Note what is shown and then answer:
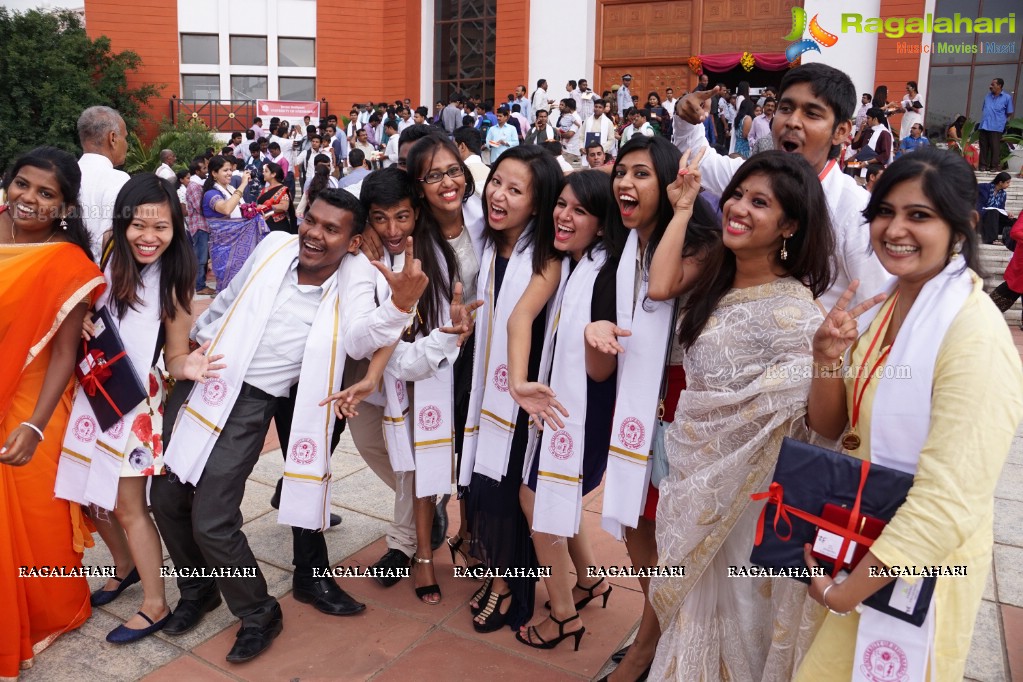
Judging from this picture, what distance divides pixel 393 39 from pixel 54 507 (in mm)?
22412

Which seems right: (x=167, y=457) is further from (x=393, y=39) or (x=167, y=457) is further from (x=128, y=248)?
(x=393, y=39)

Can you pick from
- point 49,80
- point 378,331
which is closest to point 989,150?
point 378,331

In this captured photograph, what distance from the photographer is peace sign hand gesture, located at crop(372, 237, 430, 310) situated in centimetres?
252

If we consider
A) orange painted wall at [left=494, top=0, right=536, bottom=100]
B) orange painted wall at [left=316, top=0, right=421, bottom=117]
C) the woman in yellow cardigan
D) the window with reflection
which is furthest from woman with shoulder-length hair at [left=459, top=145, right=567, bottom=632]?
orange painted wall at [left=316, top=0, right=421, bottom=117]

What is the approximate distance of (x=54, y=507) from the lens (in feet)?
9.16

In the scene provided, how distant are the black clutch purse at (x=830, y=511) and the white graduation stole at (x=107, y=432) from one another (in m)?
2.09

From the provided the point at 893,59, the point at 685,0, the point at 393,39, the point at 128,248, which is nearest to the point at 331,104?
the point at 393,39

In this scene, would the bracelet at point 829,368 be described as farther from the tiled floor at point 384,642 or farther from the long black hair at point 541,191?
the tiled floor at point 384,642

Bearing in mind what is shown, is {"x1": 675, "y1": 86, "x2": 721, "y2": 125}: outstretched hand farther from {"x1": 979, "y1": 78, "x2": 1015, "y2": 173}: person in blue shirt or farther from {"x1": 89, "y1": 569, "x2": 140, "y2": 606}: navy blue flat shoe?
{"x1": 979, "y1": 78, "x2": 1015, "y2": 173}: person in blue shirt

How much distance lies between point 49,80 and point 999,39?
22256mm

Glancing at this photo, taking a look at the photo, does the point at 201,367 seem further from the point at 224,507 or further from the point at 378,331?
the point at 378,331

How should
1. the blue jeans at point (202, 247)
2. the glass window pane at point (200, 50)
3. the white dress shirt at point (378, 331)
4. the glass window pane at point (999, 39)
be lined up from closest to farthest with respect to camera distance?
the white dress shirt at point (378, 331), the blue jeans at point (202, 247), the glass window pane at point (999, 39), the glass window pane at point (200, 50)

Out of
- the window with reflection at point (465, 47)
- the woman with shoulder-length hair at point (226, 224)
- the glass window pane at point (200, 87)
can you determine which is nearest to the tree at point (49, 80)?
the glass window pane at point (200, 87)

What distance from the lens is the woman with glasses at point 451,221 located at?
293cm
